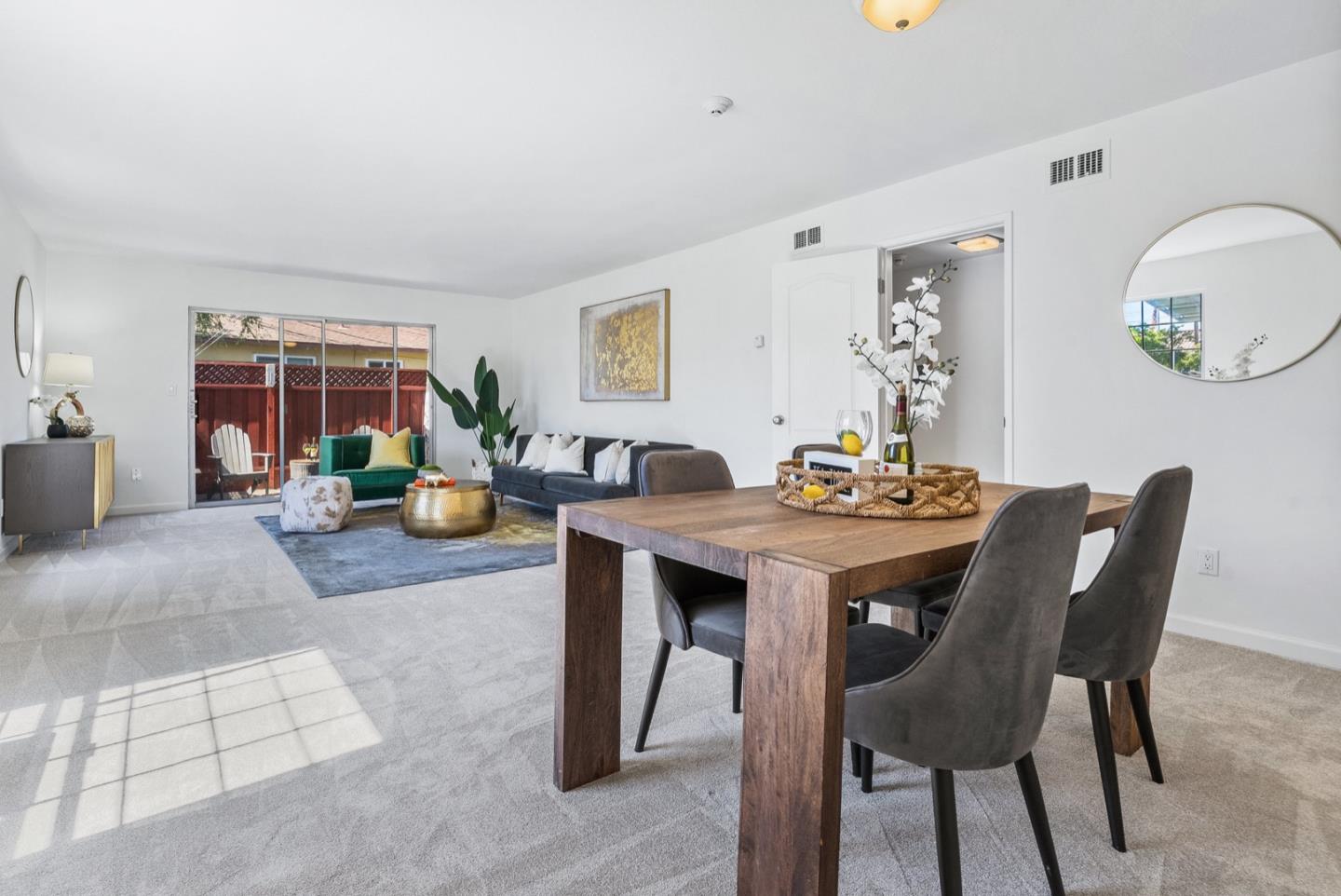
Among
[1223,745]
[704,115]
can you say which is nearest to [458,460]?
[704,115]

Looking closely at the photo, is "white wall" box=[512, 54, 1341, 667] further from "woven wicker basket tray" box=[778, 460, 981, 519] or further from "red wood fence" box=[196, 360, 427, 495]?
"red wood fence" box=[196, 360, 427, 495]

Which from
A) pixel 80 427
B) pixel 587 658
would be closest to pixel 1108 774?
pixel 587 658

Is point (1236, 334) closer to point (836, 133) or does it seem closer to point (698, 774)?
point (836, 133)

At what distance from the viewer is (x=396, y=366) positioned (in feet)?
25.1

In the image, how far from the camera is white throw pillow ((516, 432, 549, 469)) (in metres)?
6.60

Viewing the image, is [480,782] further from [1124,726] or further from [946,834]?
[1124,726]

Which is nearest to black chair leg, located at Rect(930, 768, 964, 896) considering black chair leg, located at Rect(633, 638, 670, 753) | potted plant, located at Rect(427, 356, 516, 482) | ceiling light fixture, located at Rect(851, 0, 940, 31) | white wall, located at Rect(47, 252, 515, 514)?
black chair leg, located at Rect(633, 638, 670, 753)

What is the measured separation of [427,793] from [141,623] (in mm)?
2153

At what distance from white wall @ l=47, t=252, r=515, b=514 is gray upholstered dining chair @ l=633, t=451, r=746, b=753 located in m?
6.27

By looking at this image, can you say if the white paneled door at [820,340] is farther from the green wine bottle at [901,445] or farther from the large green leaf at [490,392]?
the large green leaf at [490,392]

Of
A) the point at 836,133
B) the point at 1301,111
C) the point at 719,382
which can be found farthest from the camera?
the point at 719,382

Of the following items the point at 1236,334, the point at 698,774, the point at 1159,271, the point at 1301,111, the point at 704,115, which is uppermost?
the point at 704,115

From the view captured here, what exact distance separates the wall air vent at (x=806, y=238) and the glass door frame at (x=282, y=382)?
179 inches

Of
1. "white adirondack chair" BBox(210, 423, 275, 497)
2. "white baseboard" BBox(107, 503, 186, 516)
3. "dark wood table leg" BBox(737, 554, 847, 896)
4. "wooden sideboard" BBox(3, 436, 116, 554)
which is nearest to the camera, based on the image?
"dark wood table leg" BBox(737, 554, 847, 896)
